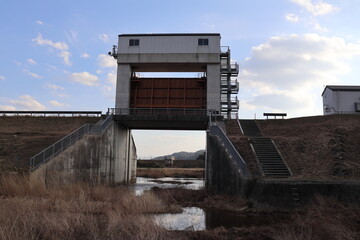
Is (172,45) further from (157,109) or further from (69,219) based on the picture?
(69,219)

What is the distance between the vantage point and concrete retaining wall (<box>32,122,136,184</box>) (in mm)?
23734

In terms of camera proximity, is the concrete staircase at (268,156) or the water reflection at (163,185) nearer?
the concrete staircase at (268,156)

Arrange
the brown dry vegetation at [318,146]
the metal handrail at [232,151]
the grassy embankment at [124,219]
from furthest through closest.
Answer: the brown dry vegetation at [318,146] → the metal handrail at [232,151] → the grassy embankment at [124,219]

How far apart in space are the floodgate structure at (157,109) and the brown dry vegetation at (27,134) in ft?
10.2

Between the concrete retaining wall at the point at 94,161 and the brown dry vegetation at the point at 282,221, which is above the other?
the concrete retaining wall at the point at 94,161

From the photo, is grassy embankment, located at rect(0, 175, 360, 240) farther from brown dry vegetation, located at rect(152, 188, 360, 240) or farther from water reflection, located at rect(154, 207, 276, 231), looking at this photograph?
water reflection, located at rect(154, 207, 276, 231)

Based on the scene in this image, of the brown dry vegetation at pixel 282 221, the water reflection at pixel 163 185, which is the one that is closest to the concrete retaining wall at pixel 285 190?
the brown dry vegetation at pixel 282 221

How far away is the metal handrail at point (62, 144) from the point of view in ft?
74.1

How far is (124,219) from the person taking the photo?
10.6 m

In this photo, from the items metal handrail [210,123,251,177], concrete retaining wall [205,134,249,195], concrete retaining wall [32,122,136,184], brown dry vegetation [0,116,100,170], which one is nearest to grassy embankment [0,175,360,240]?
concrete retaining wall [205,134,249,195]

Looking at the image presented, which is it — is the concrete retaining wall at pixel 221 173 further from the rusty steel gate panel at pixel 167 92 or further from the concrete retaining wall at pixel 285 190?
the rusty steel gate panel at pixel 167 92

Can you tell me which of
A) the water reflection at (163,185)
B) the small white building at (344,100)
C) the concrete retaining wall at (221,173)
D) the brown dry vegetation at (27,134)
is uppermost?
the small white building at (344,100)

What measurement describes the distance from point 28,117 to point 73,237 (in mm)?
33372

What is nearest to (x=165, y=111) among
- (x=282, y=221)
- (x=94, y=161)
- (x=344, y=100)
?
(x=94, y=161)
